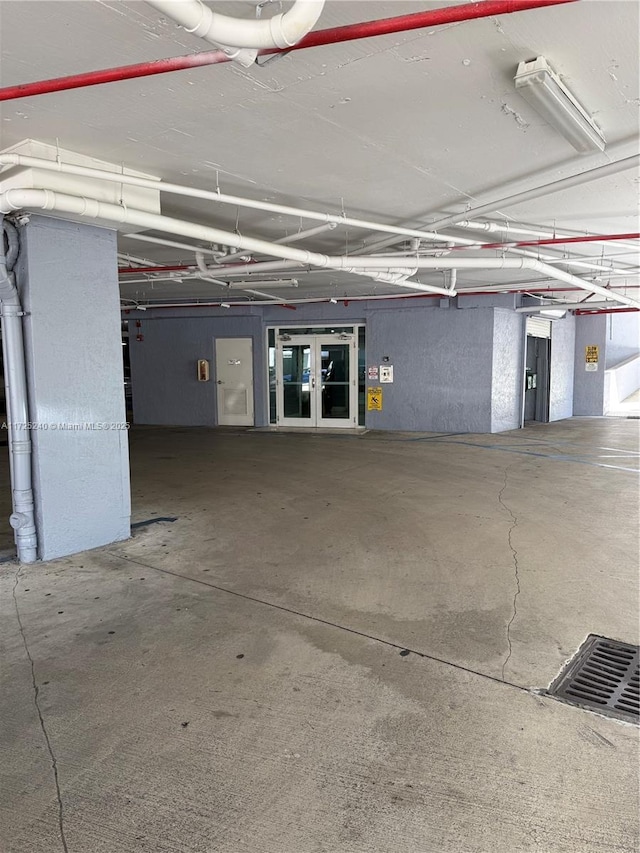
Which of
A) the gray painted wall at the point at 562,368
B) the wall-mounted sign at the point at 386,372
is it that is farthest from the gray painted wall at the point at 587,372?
the wall-mounted sign at the point at 386,372

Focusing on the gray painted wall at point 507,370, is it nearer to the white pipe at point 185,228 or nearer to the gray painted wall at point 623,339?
the white pipe at point 185,228

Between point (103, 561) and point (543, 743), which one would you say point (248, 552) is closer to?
point (103, 561)

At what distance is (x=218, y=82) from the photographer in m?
2.73

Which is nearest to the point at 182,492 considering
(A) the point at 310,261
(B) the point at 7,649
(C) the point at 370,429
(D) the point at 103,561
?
(D) the point at 103,561

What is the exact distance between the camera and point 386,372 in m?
11.4

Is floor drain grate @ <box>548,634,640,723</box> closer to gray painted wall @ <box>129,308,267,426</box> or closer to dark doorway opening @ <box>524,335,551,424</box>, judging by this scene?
gray painted wall @ <box>129,308,267,426</box>

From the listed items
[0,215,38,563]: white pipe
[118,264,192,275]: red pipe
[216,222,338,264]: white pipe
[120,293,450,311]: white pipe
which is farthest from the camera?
[120,293,450,311]: white pipe

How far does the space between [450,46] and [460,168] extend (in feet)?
5.54

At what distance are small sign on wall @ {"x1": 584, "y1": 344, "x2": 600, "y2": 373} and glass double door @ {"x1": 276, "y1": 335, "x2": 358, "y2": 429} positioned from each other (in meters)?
6.43

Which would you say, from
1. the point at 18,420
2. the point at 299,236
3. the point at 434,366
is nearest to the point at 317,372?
the point at 434,366

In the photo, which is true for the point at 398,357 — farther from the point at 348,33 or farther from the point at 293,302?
the point at 348,33

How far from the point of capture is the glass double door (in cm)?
1184

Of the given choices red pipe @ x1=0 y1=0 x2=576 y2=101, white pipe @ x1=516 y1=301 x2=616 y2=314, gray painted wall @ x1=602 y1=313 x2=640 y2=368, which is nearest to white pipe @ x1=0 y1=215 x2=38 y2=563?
red pipe @ x1=0 y1=0 x2=576 y2=101

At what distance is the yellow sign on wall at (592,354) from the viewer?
550 inches
